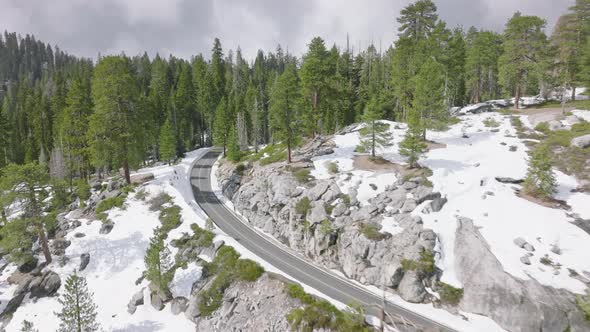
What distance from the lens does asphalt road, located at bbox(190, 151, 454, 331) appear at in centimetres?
2105

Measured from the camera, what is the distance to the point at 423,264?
23156 mm

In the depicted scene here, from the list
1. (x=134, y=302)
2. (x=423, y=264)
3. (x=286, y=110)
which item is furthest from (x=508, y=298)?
(x=286, y=110)

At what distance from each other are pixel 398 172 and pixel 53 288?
119 ft

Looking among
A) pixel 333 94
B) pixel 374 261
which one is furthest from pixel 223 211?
pixel 333 94

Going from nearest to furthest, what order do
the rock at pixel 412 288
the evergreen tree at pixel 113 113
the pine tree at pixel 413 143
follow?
the rock at pixel 412 288 < the pine tree at pixel 413 143 < the evergreen tree at pixel 113 113

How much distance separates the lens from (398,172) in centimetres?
3231

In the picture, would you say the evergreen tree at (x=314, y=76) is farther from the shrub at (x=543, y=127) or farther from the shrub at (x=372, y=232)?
the shrub at (x=543, y=127)

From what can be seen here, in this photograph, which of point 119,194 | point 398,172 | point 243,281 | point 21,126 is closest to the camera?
point 243,281

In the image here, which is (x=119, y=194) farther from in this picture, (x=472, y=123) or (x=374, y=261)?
(x=472, y=123)

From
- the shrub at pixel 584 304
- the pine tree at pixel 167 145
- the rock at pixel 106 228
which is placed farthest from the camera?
the pine tree at pixel 167 145

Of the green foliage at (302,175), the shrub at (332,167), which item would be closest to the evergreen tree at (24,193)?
the green foliage at (302,175)

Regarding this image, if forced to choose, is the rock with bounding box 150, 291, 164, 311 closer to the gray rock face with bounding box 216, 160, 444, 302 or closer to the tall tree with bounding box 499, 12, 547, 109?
the gray rock face with bounding box 216, 160, 444, 302

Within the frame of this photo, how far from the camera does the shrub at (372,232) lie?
26.0 m

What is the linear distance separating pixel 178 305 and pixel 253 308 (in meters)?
7.21
